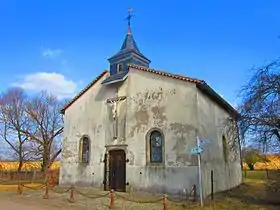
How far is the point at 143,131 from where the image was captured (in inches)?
673

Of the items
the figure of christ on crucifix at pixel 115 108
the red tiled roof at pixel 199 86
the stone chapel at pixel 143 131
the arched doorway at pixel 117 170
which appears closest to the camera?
the stone chapel at pixel 143 131

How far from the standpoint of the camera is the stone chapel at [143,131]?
603 inches

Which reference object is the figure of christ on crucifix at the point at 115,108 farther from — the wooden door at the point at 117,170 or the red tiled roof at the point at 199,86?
the red tiled roof at the point at 199,86

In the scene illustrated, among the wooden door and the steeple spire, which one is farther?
the steeple spire

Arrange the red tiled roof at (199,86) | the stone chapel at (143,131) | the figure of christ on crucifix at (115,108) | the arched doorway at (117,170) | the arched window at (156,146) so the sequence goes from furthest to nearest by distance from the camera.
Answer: the figure of christ on crucifix at (115,108)
the arched doorway at (117,170)
the arched window at (156,146)
the red tiled roof at (199,86)
the stone chapel at (143,131)

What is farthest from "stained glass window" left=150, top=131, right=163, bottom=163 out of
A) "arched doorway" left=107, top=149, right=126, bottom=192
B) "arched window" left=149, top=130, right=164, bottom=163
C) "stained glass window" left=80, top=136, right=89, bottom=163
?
"stained glass window" left=80, top=136, right=89, bottom=163

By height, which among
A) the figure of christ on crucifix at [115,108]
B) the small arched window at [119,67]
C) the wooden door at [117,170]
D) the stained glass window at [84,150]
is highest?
the small arched window at [119,67]

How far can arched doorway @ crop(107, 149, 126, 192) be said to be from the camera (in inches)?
694

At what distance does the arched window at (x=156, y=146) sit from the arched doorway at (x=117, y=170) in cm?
223

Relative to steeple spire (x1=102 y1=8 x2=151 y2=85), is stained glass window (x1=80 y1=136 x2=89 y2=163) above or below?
below

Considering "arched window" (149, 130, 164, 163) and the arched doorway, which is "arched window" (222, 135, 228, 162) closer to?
"arched window" (149, 130, 164, 163)

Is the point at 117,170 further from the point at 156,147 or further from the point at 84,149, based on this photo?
the point at 84,149

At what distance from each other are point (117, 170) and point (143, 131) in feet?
10.9

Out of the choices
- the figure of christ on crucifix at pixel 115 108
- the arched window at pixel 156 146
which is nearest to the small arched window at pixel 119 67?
the figure of christ on crucifix at pixel 115 108
